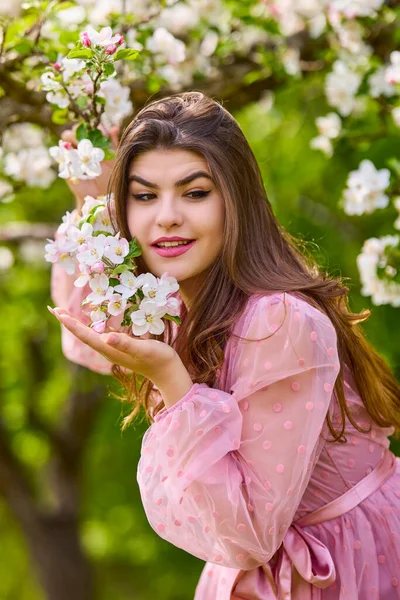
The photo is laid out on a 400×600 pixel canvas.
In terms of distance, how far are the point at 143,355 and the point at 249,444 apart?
0.33 meters

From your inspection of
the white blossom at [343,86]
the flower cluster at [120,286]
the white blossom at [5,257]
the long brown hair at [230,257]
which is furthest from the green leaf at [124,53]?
the white blossom at [5,257]

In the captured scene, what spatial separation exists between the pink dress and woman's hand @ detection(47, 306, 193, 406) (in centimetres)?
4

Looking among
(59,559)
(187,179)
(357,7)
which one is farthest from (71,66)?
(59,559)

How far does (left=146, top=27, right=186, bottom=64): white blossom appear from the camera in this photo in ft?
11.3

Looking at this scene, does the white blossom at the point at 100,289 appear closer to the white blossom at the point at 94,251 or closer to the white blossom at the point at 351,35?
the white blossom at the point at 94,251

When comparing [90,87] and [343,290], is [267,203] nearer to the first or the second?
[343,290]

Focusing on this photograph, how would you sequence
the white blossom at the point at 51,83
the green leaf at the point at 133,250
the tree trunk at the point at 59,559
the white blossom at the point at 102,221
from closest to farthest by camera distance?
the green leaf at the point at 133,250
the white blossom at the point at 102,221
the white blossom at the point at 51,83
the tree trunk at the point at 59,559

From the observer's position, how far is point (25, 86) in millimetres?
3203

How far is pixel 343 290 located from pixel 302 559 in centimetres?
68

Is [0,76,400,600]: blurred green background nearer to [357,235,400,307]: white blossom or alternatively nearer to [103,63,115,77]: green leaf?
[357,235,400,307]: white blossom

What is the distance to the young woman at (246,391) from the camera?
213cm

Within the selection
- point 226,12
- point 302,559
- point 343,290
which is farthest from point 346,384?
point 226,12

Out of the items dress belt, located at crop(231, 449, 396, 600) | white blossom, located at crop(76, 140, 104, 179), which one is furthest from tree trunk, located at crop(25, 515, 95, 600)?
white blossom, located at crop(76, 140, 104, 179)

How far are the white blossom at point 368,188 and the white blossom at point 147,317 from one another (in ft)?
5.28
